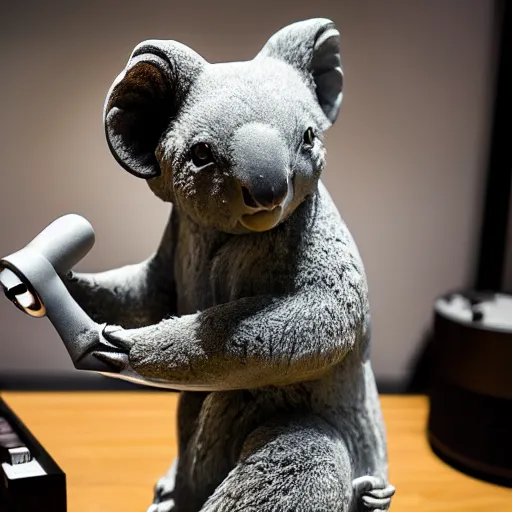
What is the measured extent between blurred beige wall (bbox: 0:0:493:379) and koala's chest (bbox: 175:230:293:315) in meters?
0.59

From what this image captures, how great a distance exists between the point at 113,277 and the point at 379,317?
864 millimetres

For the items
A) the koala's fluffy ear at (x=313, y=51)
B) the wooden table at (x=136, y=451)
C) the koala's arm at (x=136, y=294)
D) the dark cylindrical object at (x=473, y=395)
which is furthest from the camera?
the dark cylindrical object at (x=473, y=395)

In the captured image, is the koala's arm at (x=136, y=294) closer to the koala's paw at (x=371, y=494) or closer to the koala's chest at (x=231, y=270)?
the koala's chest at (x=231, y=270)

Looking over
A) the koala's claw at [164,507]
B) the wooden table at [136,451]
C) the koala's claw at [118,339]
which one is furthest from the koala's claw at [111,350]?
the wooden table at [136,451]

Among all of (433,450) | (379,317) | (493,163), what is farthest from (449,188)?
(433,450)

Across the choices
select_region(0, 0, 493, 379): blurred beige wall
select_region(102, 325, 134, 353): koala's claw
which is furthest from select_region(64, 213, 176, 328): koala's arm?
select_region(0, 0, 493, 379): blurred beige wall

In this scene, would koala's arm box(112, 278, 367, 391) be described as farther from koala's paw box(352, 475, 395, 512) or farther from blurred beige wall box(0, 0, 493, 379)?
blurred beige wall box(0, 0, 493, 379)

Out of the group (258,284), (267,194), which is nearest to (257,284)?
(258,284)

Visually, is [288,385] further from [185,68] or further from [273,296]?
[185,68]

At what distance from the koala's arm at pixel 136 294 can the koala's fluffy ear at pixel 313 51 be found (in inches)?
9.6

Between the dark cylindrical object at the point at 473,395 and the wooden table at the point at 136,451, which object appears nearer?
the wooden table at the point at 136,451

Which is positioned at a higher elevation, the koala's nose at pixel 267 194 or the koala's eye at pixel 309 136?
the koala's eye at pixel 309 136

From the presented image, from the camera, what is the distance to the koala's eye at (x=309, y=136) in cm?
69

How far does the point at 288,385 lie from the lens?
74cm
